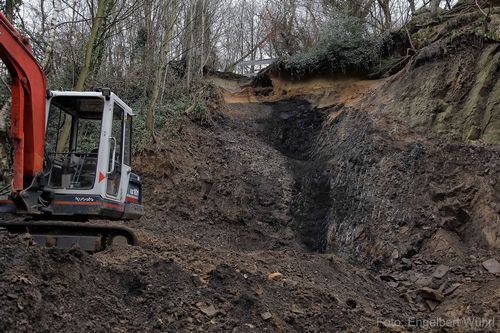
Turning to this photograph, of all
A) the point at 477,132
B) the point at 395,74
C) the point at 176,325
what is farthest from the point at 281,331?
the point at 395,74

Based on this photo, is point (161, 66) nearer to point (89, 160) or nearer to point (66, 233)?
point (89, 160)

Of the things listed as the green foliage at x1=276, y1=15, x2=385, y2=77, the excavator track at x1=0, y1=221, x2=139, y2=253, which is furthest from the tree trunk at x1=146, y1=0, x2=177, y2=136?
the excavator track at x1=0, y1=221, x2=139, y2=253

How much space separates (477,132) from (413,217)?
2611mm

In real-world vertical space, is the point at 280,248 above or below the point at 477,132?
below

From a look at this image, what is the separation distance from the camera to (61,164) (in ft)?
21.6

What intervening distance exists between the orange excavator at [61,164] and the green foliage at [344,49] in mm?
9722

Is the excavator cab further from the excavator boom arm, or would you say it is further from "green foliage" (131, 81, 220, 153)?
"green foliage" (131, 81, 220, 153)

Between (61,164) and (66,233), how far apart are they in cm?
96

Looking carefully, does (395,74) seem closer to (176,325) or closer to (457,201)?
(457,201)

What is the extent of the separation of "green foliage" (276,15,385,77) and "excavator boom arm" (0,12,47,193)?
36.3 ft

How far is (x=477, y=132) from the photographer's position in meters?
10.0

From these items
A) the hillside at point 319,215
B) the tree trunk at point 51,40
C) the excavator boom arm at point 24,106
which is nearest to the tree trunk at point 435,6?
the hillside at point 319,215

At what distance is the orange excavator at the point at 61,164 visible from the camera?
18.7 feet

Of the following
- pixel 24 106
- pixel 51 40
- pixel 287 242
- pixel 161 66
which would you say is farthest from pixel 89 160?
pixel 161 66
